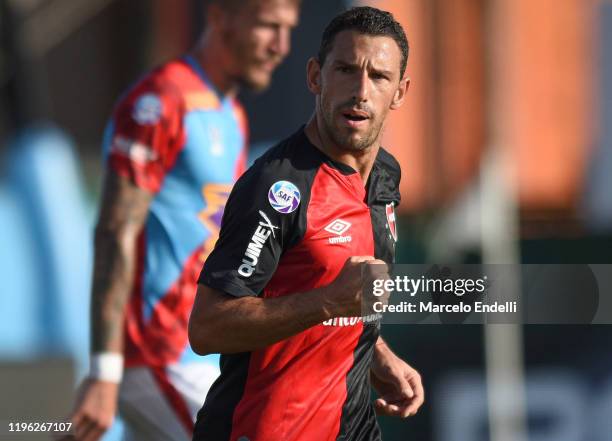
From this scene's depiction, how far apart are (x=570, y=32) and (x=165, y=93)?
423 cm

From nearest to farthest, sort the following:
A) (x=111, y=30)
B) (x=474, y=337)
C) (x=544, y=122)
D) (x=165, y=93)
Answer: (x=165, y=93) → (x=474, y=337) → (x=544, y=122) → (x=111, y=30)

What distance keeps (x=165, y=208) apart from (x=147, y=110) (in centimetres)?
43

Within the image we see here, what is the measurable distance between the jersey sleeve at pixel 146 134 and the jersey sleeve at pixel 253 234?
1883 millimetres

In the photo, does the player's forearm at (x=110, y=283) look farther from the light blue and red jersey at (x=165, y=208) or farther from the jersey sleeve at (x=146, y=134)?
the jersey sleeve at (x=146, y=134)

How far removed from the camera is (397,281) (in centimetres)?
416

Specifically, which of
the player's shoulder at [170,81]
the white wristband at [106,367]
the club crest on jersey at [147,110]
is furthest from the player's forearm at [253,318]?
the player's shoulder at [170,81]

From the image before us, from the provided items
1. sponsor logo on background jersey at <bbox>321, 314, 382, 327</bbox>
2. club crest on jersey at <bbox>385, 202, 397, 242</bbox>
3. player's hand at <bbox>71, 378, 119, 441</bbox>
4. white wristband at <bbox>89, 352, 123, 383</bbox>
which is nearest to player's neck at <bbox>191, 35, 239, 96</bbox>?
white wristband at <bbox>89, 352, 123, 383</bbox>

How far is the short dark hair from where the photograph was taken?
3.66 metres

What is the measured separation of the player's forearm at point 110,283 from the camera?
516cm

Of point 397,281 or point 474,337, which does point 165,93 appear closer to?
point 397,281

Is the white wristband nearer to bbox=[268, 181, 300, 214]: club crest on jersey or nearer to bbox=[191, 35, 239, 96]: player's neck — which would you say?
bbox=[191, 35, 239, 96]: player's neck

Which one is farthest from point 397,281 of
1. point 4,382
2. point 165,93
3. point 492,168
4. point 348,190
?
point 492,168

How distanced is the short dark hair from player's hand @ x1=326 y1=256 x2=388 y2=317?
728 millimetres

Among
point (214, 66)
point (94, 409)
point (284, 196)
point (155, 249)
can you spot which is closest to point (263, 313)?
point (284, 196)
